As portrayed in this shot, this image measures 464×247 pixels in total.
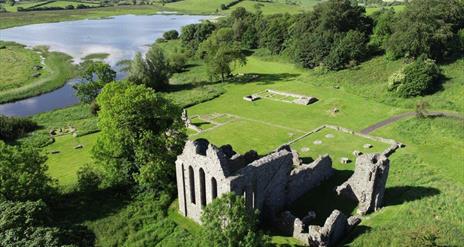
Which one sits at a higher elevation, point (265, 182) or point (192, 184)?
point (265, 182)

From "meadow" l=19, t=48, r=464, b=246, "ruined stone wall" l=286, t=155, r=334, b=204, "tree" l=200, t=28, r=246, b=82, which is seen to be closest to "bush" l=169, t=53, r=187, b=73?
"meadow" l=19, t=48, r=464, b=246

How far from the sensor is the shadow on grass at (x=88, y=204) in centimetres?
3300

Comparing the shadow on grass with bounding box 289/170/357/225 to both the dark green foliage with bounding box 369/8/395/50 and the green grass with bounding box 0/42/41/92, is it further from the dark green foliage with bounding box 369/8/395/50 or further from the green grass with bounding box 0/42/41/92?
the green grass with bounding box 0/42/41/92

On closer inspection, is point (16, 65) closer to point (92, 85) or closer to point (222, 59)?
point (92, 85)

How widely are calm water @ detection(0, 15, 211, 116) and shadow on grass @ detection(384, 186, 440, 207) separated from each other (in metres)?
60.6

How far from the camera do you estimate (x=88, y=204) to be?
34969mm

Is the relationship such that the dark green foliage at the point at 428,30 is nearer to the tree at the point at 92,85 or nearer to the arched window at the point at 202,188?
the tree at the point at 92,85

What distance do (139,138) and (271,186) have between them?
1316 centimetres

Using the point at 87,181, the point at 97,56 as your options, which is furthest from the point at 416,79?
the point at 97,56

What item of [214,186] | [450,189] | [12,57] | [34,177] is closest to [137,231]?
[214,186]

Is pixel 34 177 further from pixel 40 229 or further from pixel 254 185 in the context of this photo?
pixel 254 185

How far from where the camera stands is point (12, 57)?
10875 cm

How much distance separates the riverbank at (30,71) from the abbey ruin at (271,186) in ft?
195

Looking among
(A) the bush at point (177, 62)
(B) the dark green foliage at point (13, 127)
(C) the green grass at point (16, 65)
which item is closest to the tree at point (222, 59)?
(A) the bush at point (177, 62)
